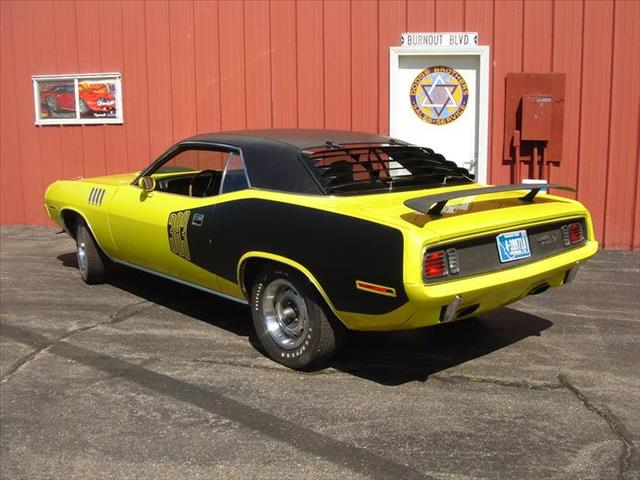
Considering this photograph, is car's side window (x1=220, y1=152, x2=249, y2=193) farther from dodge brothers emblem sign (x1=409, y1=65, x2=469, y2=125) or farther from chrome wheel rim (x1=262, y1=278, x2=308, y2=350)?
dodge brothers emblem sign (x1=409, y1=65, x2=469, y2=125)

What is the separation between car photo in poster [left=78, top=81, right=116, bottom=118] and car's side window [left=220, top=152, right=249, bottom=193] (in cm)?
541

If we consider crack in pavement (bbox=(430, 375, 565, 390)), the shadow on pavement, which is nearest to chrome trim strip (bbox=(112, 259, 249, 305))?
the shadow on pavement

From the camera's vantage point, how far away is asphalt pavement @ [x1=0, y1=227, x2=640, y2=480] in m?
3.15

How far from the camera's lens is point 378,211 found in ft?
12.2

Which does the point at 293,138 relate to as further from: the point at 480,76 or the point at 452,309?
the point at 480,76

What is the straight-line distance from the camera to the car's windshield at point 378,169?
13.9 feet

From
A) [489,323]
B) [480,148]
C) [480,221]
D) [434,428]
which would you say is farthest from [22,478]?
[480,148]

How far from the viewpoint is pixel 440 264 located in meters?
3.52

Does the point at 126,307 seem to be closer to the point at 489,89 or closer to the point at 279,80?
the point at 279,80

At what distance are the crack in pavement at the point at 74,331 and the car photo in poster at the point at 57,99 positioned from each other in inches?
194

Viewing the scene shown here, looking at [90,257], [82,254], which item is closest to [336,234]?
[90,257]

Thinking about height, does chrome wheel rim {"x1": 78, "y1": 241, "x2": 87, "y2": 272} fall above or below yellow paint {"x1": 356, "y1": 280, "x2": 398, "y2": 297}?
below

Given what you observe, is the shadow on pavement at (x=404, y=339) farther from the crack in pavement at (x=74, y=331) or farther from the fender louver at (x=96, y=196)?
the fender louver at (x=96, y=196)

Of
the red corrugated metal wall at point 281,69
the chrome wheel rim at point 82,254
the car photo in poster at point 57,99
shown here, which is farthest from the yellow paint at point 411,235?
the car photo in poster at point 57,99
